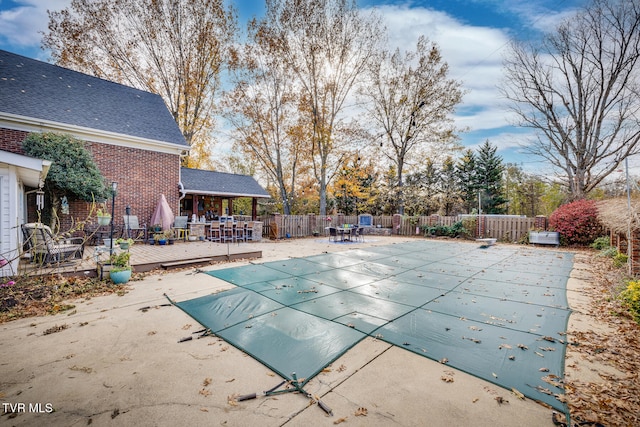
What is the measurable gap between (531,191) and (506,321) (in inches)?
1173

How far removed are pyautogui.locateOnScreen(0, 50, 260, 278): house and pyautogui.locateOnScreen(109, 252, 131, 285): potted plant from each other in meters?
5.18

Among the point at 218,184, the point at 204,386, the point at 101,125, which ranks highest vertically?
the point at 101,125

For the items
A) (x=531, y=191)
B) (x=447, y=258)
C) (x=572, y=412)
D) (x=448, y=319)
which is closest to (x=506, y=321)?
(x=448, y=319)

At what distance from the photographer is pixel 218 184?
14109mm

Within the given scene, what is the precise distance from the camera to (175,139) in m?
10.9

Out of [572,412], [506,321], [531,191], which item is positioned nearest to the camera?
[572,412]

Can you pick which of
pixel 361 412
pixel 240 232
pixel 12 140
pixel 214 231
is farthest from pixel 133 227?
pixel 361 412

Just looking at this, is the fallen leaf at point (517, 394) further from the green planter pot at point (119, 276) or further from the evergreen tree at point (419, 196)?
the evergreen tree at point (419, 196)

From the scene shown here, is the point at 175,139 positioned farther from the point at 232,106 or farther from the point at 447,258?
the point at 447,258

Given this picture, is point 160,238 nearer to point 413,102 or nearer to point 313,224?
point 313,224

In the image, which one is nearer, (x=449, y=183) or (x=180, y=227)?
(x=180, y=227)

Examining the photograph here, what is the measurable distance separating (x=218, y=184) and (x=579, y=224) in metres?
16.6

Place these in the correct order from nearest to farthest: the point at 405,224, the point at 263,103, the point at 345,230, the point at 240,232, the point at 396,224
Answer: the point at 240,232 → the point at 345,230 → the point at 405,224 → the point at 396,224 → the point at 263,103

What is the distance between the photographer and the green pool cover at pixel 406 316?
2.45 meters
